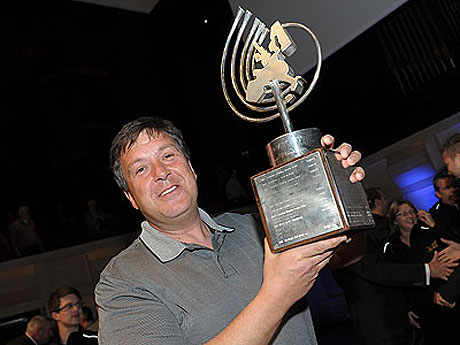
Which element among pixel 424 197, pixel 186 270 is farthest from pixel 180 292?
pixel 424 197

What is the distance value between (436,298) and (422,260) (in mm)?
307

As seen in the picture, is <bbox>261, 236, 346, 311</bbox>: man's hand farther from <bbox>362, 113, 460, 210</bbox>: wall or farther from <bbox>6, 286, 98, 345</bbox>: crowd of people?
<bbox>362, 113, 460, 210</bbox>: wall

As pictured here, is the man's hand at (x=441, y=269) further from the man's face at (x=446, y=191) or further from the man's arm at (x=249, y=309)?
Result: the man's arm at (x=249, y=309)

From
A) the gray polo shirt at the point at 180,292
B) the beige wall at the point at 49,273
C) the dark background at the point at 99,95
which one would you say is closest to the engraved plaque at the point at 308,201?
the gray polo shirt at the point at 180,292

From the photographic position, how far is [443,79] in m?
6.72

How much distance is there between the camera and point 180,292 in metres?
1.36

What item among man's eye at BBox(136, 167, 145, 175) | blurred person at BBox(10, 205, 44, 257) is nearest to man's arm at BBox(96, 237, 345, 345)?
man's eye at BBox(136, 167, 145, 175)

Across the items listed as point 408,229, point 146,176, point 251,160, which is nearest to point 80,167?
point 251,160

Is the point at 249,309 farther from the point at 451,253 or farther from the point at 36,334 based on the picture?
the point at 36,334

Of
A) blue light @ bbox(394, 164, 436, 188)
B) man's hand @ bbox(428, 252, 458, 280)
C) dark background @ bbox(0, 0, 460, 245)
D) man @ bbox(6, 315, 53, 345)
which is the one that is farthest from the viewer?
dark background @ bbox(0, 0, 460, 245)

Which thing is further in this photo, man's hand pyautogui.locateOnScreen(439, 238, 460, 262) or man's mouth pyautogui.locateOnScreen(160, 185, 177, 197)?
man's hand pyautogui.locateOnScreen(439, 238, 460, 262)

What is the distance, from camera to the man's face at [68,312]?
379cm

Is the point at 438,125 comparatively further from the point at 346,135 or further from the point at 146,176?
the point at 146,176

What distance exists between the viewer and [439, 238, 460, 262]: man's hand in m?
3.00
